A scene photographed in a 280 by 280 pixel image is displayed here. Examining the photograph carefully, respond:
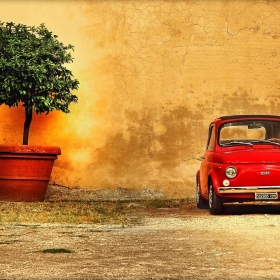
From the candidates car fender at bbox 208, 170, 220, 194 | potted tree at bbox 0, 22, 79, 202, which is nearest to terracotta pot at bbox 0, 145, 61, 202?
potted tree at bbox 0, 22, 79, 202

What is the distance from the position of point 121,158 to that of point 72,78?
1593mm

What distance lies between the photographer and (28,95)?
12.1 meters

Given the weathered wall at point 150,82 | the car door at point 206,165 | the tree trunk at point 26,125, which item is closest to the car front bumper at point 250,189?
the car door at point 206,165

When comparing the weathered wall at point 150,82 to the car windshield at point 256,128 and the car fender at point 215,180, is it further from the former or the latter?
the car fender at point 215,180

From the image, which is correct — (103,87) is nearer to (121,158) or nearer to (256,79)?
(121,158)

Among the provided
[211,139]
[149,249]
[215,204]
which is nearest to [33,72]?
[211,139]

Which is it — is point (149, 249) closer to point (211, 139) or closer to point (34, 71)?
point (211, 139)

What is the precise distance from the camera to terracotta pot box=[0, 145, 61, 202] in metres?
12.1

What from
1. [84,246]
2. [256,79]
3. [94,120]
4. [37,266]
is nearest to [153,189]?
[94,120]

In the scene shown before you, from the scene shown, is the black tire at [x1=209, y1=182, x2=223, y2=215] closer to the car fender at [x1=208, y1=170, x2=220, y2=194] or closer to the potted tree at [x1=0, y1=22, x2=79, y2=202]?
the car fender at [x1=208, y1=170, x2=220, y2=194]

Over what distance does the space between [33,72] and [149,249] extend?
5.89m

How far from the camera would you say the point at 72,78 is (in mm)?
13570

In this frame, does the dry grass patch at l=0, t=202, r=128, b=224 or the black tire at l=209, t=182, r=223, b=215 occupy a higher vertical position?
the black tire at l=209, t=182, r=223, b=215

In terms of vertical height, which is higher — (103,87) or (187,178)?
(103,87)
